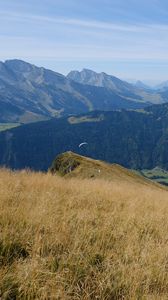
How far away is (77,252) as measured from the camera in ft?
20.5

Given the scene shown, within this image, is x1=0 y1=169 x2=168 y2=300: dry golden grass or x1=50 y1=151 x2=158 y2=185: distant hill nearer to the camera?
x1=0 y1=169 x2=168 y2=300: dry golden grass

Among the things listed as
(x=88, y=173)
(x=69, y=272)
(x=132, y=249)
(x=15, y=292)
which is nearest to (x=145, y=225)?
(x=132, y=249)

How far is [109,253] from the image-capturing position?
6625mm

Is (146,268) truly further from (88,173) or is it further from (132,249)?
(88,173)

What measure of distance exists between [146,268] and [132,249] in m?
0.82

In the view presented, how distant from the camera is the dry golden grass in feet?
17.1

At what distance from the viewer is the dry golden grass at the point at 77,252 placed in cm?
520

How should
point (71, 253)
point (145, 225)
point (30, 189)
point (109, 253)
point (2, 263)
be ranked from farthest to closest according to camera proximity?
1. point (30, 189)
2. point (145, 225)
3. point (109, 253)
4. point (71, 253)
5. point (2, 263)

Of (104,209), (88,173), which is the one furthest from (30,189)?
(88,173)

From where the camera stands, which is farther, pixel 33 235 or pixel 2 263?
pixel 33 235

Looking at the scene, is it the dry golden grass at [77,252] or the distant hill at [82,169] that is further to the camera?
the distant hill at [82,169]

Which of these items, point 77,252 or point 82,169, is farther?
point 82,169

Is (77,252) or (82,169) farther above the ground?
(77,252)

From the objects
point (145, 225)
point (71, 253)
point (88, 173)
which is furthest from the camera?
point (88, 173)
